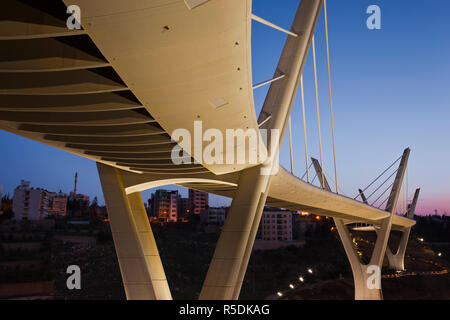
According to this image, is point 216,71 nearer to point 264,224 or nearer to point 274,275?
point 274,275

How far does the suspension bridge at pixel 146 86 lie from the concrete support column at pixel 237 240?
0.03 meters

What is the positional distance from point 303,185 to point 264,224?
77.4 m

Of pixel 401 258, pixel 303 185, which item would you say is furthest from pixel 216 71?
pixel 401 258

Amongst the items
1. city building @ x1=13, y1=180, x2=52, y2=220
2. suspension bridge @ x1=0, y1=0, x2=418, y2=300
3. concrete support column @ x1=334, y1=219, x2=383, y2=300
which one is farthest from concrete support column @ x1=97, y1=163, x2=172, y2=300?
city building @ x1=13, y1=180, x2=52, y2=220

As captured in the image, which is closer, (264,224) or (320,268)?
(320,268)

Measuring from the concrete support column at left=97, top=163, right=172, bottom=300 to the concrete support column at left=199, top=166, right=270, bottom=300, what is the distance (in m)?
2.96

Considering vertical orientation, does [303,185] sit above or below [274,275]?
above

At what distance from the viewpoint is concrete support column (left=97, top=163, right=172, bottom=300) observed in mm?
13617

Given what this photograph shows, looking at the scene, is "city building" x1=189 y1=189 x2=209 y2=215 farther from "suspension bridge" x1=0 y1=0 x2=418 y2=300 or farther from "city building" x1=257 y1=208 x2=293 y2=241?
"suspension bridge" x1=0 y1=0 x2=418 y2=300

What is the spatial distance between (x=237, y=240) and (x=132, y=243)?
4.06 metres

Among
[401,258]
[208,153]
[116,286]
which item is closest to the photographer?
[208,153]

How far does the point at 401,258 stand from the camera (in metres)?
62.9

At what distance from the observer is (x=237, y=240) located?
12.0 meters
